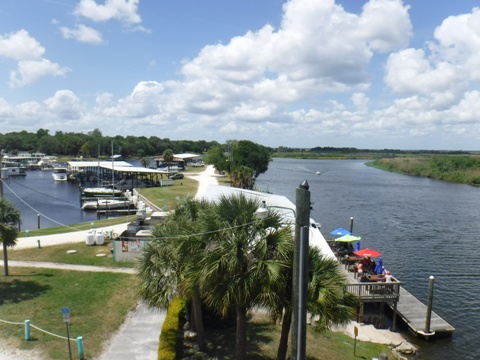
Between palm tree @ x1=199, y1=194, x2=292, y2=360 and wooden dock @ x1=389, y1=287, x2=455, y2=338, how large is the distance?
44.3 ft

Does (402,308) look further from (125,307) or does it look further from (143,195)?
(143,195)

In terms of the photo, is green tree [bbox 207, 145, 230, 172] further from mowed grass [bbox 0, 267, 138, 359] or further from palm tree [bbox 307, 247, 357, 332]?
palm tree [bbox 307, 247, 357, 332]

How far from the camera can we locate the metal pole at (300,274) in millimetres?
7562

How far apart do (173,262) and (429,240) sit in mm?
33295

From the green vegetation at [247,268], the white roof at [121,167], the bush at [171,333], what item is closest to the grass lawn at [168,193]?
the white roof at [121,167]

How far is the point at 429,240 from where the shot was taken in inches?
1572

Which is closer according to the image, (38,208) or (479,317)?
(479,317)

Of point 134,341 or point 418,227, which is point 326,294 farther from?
point 418,227

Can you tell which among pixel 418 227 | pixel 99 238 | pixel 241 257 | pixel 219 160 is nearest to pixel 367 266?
pixel 241 257

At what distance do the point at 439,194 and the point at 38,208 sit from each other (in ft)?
225

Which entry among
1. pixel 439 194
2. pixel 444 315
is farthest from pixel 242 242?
pixel 439 194

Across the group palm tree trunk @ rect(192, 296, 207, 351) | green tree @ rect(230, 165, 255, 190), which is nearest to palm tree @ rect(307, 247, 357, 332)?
palm tree trunk @ rect(192, 296, 207, 351)

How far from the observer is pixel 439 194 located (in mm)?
76375

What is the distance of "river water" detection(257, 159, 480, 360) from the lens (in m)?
22.7
